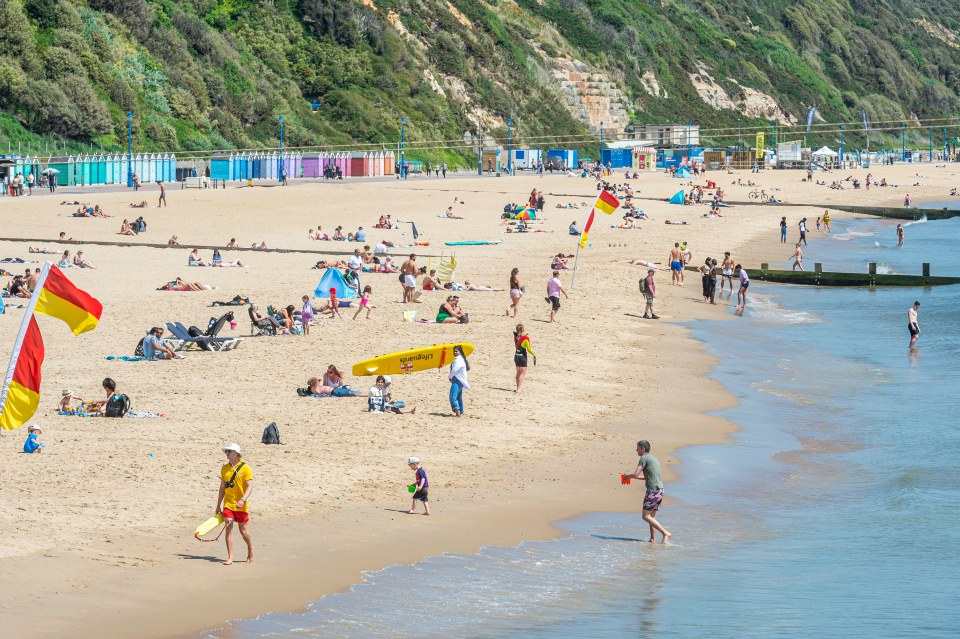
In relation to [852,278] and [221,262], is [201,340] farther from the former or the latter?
[852,278]

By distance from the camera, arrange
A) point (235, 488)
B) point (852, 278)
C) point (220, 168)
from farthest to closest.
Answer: point (220, 168) < point (852, 278) < point (235, 488)

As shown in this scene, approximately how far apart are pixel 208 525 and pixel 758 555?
18.2ft

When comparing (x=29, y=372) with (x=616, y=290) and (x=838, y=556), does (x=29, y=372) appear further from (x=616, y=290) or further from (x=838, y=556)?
(x=616, y=290)

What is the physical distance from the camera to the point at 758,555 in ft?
45.0

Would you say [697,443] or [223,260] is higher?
[223,260]

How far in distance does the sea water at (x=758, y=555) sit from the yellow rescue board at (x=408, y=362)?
3.12 m

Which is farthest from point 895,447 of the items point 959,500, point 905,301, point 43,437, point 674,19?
point 674,19

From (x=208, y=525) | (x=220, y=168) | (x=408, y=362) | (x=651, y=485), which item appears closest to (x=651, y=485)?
(x=651, y=485)

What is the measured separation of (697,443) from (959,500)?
12.1 feet

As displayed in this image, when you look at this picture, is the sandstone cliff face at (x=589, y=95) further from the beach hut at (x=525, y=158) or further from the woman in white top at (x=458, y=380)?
the woman in white top at (x=458, y=380)

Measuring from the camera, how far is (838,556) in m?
13.7

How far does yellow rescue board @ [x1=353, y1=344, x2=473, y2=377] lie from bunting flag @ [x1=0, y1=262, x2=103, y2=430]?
6.87 metres

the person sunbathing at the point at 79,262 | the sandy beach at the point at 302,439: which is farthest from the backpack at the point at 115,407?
the person sunbathing at the point at 79,262

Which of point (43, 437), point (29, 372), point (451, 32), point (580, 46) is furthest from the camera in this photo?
point (580, 46)
